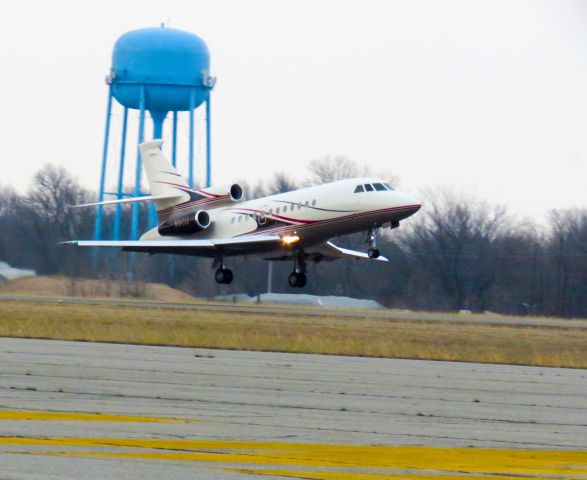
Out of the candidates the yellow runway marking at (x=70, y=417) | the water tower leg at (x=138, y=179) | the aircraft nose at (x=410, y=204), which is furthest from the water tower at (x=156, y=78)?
the yellow runway marking at (x=70, y=417)

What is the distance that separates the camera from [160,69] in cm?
6388

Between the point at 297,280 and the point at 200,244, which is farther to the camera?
the point at 200,244

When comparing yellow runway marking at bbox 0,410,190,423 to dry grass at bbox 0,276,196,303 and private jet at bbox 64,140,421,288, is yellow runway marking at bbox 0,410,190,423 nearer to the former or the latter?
private jet at bbox 64,140,421,288

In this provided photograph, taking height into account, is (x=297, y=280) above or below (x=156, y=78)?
below

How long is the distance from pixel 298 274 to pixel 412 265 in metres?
16.3

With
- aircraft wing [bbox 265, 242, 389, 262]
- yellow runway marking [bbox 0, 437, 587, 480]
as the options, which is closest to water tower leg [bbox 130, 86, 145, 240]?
aircraft wing [bbox 265, 242, 389, 262]

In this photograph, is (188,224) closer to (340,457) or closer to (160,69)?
(160,69)

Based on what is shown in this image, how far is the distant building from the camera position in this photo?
52.6 meters

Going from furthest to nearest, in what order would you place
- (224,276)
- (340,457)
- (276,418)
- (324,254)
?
(324,254), (224,276), (276,418), (340,457)

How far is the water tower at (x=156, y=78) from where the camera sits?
2514 inches

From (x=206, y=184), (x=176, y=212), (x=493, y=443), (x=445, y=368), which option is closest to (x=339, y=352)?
(x=445, y=368)

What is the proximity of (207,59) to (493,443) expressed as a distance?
2213 inches

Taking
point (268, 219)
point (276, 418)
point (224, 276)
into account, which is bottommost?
point (276, 418)

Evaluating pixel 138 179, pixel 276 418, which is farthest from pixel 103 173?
pixel 276 418
